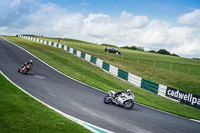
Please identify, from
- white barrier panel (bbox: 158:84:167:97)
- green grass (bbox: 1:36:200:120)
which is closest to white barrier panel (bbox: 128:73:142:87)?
green grass (bbox: 1:36:200:120)

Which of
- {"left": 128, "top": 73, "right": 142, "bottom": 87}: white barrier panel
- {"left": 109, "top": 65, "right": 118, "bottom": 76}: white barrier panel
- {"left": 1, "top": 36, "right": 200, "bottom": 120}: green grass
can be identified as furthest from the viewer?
{"left": 109, "top": 65, "right": 118, "bottom": 76}: white barrier panel

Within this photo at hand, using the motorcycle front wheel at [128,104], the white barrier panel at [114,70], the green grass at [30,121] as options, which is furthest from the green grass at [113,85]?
the green grass at [30,121]

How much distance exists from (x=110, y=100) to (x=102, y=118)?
4.03 m

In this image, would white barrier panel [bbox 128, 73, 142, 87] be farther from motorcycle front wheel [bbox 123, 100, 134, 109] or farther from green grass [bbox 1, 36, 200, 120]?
motorcycle front wheel [bbox 123, 100, 134, 109]

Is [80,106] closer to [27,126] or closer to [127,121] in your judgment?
[127,121]

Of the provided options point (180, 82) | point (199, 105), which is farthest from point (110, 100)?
point (180, 82)

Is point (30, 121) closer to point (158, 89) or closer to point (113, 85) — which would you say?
point (113, 85)

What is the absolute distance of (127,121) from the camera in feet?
32.9

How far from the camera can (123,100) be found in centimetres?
1320

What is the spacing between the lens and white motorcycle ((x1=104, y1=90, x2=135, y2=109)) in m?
13.1

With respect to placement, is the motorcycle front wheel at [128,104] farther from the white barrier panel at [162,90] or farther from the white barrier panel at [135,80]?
the white barrier panel at [135,80]

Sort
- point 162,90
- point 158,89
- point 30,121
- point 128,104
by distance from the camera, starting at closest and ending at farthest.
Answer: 1. point 30,121
2. point 128,104
3. point 162,90
4. point 158,89

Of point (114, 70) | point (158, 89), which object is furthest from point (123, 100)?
point (114, 70)

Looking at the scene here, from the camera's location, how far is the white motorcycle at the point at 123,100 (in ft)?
43.0
